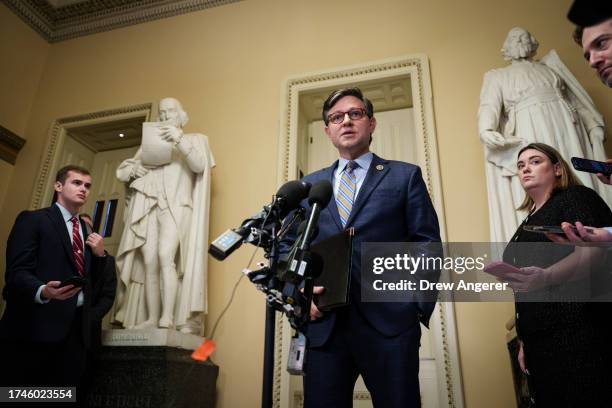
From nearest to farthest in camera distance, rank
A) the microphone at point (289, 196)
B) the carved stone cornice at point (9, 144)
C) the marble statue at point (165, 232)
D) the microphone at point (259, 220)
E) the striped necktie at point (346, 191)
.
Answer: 1. the microphone at point (259, 220)
2. the microphone at point (289, 196)
3. the striped necktie at point (346, 191)
4. the marble statue at point (165, 232)
5. the carved stone cornice at point (9, 144)

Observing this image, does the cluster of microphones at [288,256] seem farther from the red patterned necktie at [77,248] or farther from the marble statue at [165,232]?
the marble statue at [165,232]

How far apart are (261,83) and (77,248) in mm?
2360

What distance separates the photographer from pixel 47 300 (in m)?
2.36

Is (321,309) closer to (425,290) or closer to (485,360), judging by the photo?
(425,290)

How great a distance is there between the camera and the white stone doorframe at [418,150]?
2.92 meters

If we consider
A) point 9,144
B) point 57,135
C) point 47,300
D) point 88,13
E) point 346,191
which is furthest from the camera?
point 88,13

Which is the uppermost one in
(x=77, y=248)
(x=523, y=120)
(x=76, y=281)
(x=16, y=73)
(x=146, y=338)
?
(x=16, y=73)

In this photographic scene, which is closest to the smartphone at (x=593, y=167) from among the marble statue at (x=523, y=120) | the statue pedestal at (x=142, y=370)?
the marble statue at (x=523, y=120)

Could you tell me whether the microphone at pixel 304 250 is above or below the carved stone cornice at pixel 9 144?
below

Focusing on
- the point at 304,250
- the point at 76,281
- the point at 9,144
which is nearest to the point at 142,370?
the point at 76,281

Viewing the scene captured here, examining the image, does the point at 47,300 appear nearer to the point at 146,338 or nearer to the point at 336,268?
the point at 146,338

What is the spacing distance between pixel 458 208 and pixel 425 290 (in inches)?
84.8

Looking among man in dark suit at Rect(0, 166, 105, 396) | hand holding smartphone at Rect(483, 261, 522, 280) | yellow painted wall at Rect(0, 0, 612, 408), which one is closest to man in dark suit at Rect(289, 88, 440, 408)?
hand holding smartphone at Rect(483, 261, 522, 280)

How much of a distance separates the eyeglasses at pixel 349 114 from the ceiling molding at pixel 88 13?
3.96 metres
